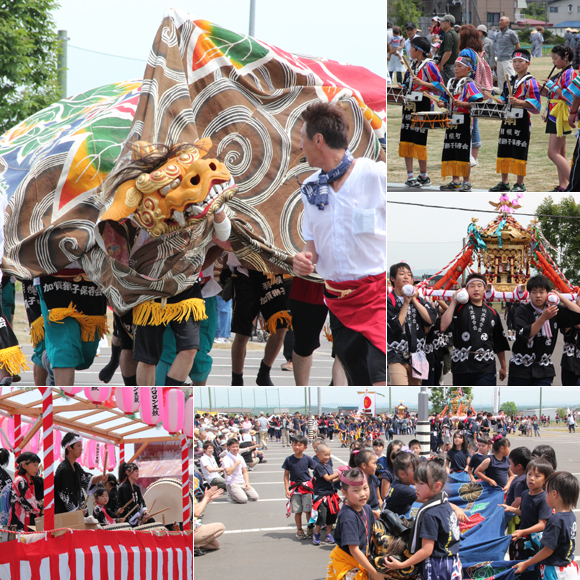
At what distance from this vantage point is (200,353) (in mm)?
4949

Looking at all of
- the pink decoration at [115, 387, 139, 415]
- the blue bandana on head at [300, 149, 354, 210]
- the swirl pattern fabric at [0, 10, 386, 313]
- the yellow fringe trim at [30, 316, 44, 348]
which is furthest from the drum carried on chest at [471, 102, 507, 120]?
the yellow fringe trim at [30, 316, 44, 348]

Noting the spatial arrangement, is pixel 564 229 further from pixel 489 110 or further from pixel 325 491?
Answer: pixel 325 491

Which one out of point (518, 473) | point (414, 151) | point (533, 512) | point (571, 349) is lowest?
point (533, 512)

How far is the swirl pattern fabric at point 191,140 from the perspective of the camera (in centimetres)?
428

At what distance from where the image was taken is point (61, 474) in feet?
14.0

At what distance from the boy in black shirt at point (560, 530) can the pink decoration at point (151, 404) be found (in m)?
2.00

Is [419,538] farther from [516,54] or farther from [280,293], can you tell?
[516,54]

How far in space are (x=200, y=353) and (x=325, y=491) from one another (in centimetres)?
135

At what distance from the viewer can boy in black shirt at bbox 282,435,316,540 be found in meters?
4.05

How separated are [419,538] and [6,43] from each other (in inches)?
429

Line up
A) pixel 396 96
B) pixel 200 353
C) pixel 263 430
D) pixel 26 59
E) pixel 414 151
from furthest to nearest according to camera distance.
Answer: pixel 26 59 → pixel 396 96 → pixel 414 151 → pixel 200 353 → pixel 263 430

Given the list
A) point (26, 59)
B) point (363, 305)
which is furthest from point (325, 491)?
point (26, 59)

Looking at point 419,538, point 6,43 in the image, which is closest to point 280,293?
point 419,538

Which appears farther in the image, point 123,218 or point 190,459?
point 123,218
